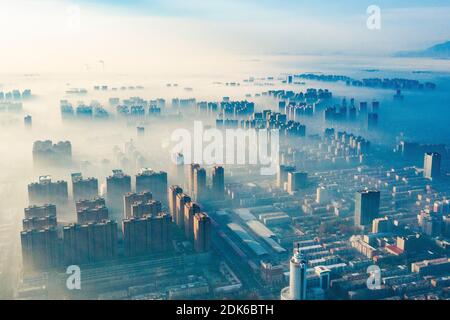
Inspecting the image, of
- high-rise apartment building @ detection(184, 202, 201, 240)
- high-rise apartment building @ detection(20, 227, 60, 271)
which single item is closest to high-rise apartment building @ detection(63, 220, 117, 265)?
high-rise apartment building @ detection(20, 227, 60, 271)

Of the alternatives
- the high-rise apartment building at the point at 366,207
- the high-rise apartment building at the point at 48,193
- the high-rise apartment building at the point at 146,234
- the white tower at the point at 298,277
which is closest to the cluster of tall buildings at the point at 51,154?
the high-rise apartment building at the point at 48,193

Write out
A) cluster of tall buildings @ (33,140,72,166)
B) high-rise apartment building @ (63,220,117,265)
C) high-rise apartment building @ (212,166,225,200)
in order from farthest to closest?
1. cluster of tall buildings @ (33,140,72,166)
2. high-rise apartment building @ (212,166,225,200)
3. high-rise apartment building @ (63,220,117,265)

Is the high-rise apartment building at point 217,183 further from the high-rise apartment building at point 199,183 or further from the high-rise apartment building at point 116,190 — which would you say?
the high-rise apartment building at point 116,190

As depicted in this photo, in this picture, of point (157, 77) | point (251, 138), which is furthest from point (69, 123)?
point (157, 77)

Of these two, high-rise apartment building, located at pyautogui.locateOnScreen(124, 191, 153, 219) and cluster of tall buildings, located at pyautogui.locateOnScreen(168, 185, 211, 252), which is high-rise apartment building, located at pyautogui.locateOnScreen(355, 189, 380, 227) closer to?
cluster of tall buildings, located at pyautogui.locateOnScreen(168, 185, 211, 252)

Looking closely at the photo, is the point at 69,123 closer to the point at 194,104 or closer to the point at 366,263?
the point at 194,104

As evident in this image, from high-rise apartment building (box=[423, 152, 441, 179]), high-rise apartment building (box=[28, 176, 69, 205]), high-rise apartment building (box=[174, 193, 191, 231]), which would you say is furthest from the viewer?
high-rise apartment building (box=[423, 152, 441, 179])

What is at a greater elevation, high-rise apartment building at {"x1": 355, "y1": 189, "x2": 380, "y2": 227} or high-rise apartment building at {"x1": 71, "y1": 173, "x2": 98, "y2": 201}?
high-rise apartment building at {"x1": 71, "y1": 173, "x2": 98, "y2": 201}

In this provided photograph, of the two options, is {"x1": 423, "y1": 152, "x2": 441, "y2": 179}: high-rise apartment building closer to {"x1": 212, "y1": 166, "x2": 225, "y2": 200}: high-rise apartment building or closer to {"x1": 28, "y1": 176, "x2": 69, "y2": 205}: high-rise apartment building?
{"x1": 212, "y1": 166, "x2": 225, "y2": 200}: high-rise apartment building

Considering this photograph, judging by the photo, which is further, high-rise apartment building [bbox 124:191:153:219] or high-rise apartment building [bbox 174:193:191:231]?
high-rise apartment building [bbox 124:191:153:219]

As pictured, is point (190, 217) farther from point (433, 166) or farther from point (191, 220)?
point (433, 166)

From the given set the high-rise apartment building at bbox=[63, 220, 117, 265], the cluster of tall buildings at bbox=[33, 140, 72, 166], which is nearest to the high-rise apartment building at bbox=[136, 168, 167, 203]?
the high-rise apartment building at bbox=[63, 220, 117, 265]

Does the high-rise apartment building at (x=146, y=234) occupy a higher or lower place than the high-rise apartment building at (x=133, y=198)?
lower

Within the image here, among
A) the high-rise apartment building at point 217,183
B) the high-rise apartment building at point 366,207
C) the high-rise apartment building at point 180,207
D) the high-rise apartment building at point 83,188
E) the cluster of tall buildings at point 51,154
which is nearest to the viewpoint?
the high-rise apartment building at point 180,207
